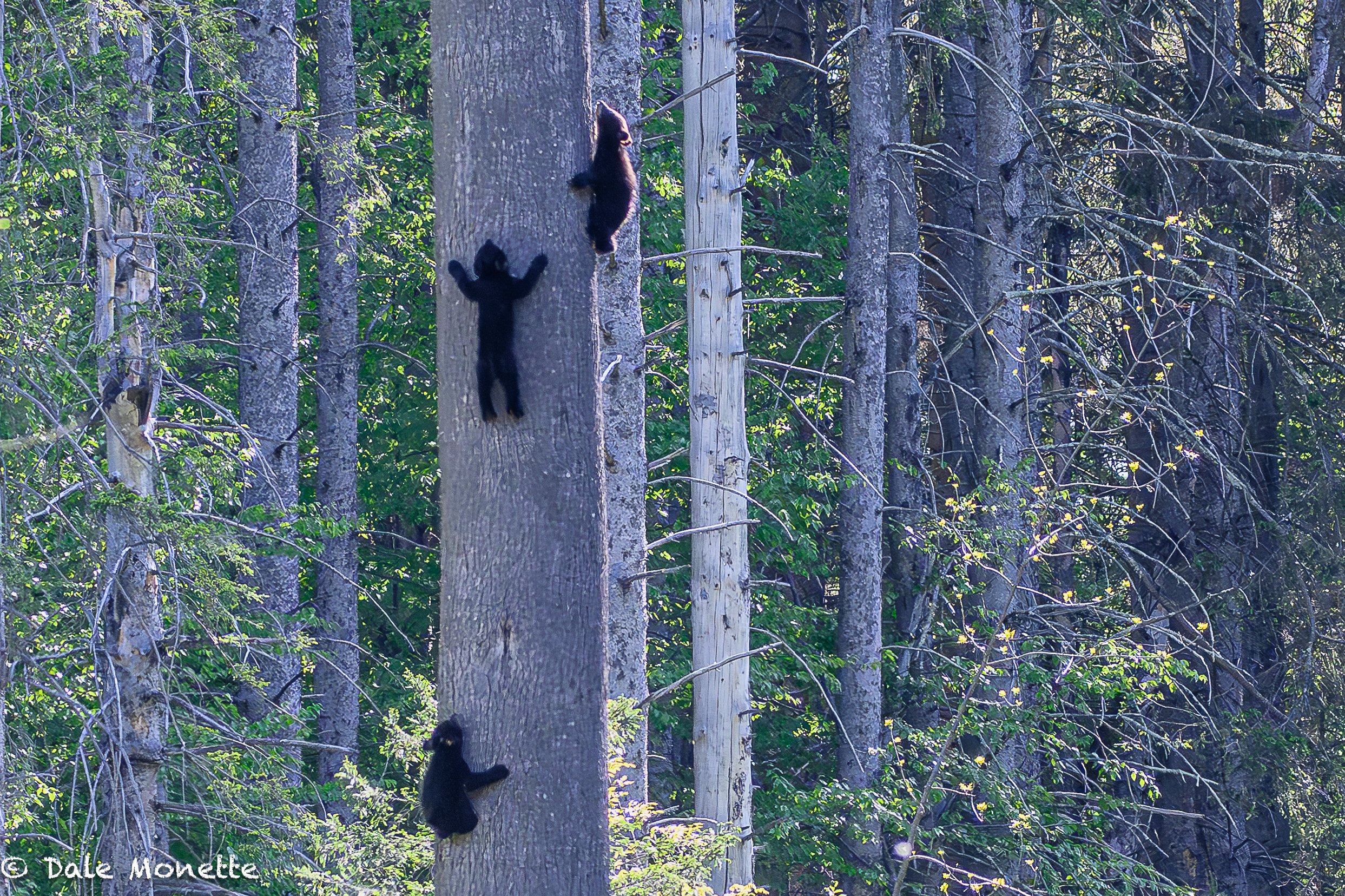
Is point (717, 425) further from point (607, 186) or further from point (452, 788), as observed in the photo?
point (452, 788)

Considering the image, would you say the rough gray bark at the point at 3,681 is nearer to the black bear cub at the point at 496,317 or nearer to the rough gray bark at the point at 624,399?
the rough gray bark at the point at 624,399

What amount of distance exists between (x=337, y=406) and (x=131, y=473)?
463 cm

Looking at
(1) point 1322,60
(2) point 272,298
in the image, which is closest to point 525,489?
(2) point 272,298

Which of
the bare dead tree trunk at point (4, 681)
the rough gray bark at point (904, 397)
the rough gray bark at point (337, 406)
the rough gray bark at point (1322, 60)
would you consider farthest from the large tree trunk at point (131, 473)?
the rough gray bark at point (1322, 60)

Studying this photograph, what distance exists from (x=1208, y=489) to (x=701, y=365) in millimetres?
8578

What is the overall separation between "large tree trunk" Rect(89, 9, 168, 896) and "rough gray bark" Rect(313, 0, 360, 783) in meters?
3.87

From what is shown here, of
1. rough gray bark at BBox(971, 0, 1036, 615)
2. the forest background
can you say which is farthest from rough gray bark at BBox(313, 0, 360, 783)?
rough gray bark at BBox(971, 0, 1036, 615)

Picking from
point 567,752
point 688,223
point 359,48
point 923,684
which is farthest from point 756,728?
point 567,752

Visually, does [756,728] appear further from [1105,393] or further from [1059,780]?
[1105,393]

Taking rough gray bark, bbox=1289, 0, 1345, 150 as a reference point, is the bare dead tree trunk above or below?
below

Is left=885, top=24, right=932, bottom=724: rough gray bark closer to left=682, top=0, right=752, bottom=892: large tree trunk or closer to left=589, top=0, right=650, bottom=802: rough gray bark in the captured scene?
left=682, top=0, right=752, bottom=892: large tree trunk

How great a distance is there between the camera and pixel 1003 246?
10773 mm

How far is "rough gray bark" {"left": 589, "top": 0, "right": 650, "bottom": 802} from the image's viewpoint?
666 cm

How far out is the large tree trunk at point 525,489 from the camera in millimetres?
3244
